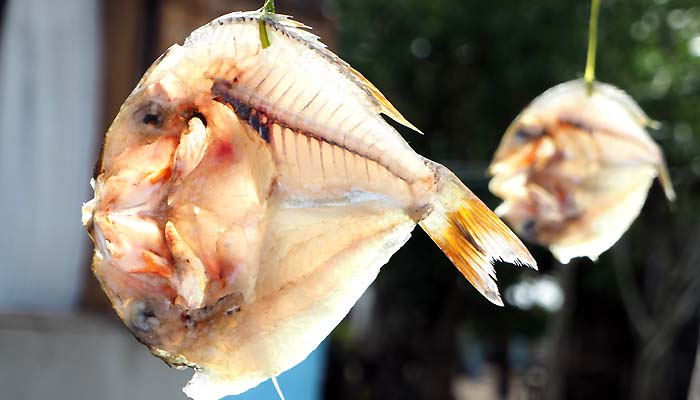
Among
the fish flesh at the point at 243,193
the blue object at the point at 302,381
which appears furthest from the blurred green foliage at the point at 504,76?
the fish flesh at the point at 243,193

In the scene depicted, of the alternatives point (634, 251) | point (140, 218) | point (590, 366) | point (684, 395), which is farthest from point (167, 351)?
point (590, 366)

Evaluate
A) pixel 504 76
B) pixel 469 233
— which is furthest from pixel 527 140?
pixel 504 76

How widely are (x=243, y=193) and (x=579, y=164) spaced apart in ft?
3.05

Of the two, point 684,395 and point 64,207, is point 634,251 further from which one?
point 64,207

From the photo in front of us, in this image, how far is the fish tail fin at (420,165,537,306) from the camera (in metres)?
0.83

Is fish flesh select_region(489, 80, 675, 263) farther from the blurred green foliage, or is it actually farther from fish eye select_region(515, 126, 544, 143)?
the blurred green foliage

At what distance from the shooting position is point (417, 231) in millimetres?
7469

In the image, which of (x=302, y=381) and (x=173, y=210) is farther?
(x=302, y=381)

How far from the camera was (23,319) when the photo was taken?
3.52 meters

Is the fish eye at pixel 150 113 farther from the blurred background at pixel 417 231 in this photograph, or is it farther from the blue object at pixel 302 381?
the blue object at pixel 302 381

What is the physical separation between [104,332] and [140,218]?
3.15 meters

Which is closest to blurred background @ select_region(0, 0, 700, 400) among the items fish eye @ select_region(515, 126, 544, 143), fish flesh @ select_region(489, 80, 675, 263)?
fish flesh @ select_region(489, 80, 675, 263)

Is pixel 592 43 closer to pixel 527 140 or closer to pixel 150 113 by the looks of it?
pixel 527 140

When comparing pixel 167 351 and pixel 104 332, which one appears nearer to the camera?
pixel 167 351
